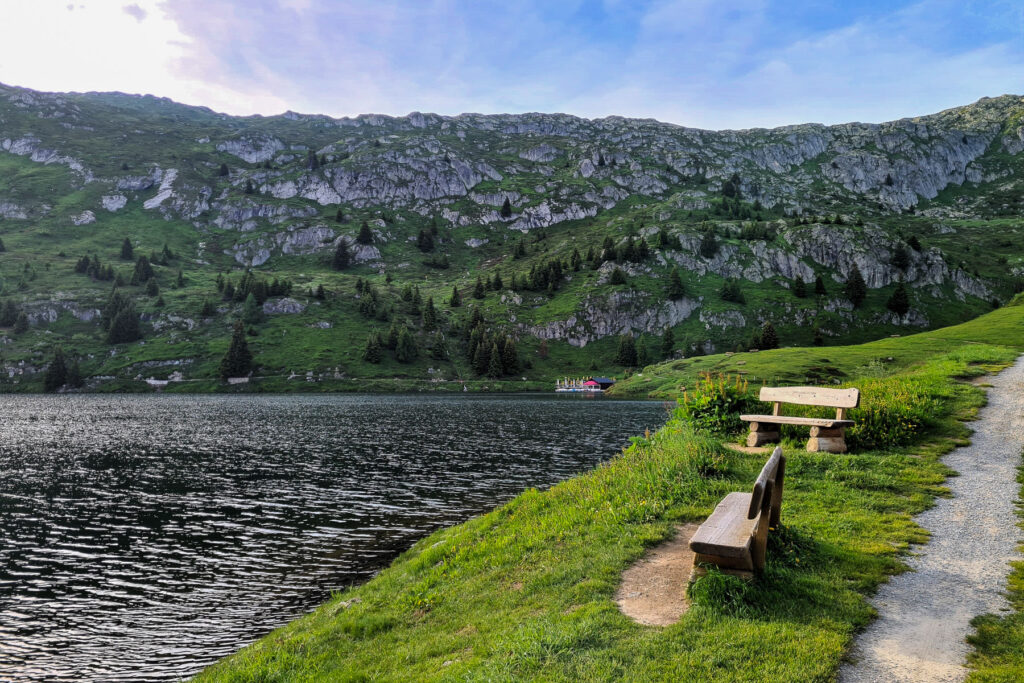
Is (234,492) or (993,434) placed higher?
(993,434)

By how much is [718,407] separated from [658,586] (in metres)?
16.1

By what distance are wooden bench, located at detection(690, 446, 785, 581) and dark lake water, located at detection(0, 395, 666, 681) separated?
14.9 meters

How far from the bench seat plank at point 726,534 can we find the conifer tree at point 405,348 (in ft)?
598

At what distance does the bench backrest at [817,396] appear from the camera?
1930cm

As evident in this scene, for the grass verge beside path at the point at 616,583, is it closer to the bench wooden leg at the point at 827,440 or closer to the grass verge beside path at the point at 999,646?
the bench wooden leg at the point at 827,440

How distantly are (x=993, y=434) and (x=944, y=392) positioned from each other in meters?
6.15

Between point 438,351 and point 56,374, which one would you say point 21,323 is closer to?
point 56,374

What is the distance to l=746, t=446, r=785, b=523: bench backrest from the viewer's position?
8.66 metres

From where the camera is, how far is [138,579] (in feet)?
69.1

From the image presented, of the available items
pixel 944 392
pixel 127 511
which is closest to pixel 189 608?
pixel 127 511

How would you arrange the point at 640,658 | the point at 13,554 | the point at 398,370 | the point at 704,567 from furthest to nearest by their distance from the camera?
the point at 398,370 < the point at 13,554 < the point at 704,567 < the point at 640,658

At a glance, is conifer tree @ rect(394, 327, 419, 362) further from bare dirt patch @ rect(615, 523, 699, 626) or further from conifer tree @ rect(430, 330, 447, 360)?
bare dirt patch @ rect(615, 523, 699, 626)

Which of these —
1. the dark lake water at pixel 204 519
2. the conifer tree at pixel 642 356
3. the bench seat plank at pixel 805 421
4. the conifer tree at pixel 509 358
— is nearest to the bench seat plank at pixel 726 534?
the bench seat plank at pixel 805 421

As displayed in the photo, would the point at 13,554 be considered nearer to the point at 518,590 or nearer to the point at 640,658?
the point at 518,590
